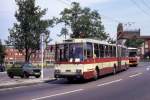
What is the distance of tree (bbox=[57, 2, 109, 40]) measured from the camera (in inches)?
3396

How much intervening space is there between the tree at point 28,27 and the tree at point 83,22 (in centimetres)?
1495

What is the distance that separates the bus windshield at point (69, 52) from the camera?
30.7 meters

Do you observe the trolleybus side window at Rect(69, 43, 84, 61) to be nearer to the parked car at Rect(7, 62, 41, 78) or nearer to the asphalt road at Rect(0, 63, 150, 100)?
the asphalt road at Rect(0, 63, 150, 100)

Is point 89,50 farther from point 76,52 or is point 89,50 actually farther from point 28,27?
point 28,27

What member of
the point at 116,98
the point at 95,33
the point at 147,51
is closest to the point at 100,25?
the point at 95,33

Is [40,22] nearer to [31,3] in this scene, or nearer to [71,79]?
[31,3]

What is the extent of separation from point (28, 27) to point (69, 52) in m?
40.3

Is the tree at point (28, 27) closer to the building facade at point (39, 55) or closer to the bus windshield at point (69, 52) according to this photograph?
the building facade at point (39, 55)

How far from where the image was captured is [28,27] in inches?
2778

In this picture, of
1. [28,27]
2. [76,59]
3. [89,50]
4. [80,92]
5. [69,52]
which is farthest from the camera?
[28,27]

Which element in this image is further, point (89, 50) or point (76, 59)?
point (89, 50)

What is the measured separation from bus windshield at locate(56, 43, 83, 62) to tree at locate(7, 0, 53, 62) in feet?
127

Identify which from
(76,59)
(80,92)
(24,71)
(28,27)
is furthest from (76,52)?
(28,27)

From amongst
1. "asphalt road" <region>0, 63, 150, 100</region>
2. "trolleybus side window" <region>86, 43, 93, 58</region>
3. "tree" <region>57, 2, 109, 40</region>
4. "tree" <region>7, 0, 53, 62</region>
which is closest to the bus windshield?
"trolleybus side window" <region>86, 43, 93, 58</region>
